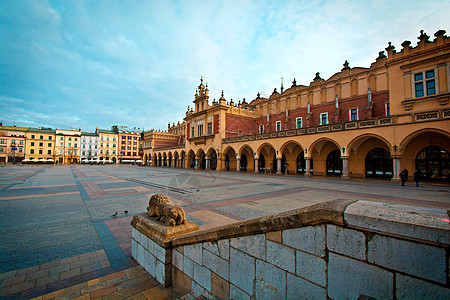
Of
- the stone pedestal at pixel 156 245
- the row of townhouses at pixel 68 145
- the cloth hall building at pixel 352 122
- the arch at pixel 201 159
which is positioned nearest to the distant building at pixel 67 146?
the row of townhouses at pixel 68 145

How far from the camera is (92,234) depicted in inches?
216

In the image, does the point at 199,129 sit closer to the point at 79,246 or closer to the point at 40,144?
the point at 79,246

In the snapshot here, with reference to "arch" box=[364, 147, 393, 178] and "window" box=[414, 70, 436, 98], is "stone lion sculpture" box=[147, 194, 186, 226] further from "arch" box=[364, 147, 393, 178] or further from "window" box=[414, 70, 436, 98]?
"arch" box=[364, 147, 393, 178]

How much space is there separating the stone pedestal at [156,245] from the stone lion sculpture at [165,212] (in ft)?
0.29

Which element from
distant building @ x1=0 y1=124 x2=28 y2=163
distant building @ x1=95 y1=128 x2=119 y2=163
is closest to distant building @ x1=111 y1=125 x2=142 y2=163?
distant building @ x1=95 y1=128 x2=119 y2=163

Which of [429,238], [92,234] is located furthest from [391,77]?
[92,234]

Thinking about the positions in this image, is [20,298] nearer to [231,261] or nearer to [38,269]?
[38,269]

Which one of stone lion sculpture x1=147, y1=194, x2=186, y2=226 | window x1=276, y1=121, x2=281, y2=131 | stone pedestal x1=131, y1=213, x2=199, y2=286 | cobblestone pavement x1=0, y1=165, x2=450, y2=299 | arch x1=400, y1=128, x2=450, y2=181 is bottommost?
cobblestone pavement x1=0, y1=165, x2=450, y2=299

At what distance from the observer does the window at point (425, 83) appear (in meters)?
17.5

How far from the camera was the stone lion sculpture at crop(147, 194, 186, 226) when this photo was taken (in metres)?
3.76

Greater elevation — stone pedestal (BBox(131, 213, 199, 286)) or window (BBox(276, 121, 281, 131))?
window (BBox(276, 121, 281, 131))

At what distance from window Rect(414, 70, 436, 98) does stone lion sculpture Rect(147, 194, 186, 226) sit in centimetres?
2366

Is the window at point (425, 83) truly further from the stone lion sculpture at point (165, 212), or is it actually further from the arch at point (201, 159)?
the arch at point (201, 159)

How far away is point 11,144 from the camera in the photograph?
67.4 m
